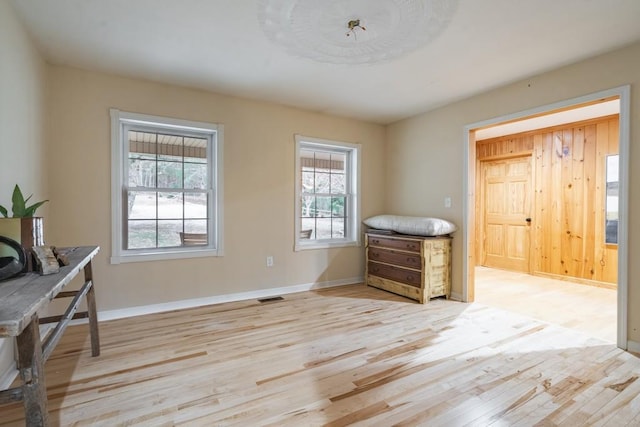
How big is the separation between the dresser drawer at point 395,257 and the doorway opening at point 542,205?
1.94 ft

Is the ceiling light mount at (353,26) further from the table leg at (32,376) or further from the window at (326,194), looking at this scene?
the table leg at (32,376)

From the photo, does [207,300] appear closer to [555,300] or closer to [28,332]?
[28,332]

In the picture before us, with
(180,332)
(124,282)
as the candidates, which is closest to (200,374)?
(180,332)

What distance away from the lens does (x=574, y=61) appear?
2777mm

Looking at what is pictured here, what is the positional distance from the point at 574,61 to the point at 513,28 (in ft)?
3.20

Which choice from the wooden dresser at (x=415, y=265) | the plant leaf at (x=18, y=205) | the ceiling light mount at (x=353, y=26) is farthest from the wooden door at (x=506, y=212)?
the plant leaf at (x=18, y=205)

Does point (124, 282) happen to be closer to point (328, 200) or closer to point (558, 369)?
point (328, 200)

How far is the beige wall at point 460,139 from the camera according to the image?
8.15 feet

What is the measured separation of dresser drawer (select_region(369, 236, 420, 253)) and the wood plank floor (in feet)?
2.80

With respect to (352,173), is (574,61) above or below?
above

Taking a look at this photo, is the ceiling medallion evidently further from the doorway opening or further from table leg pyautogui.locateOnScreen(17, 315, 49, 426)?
table leg pyautogui.locateOnScreen(17, 315, 49, 426)

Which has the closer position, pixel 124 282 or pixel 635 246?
pixel 635 246

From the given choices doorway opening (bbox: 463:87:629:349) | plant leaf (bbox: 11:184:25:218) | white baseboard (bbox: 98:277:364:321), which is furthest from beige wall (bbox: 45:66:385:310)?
doorway opening (bbox: 463:87:629:349)

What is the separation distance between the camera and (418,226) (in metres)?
3.77
